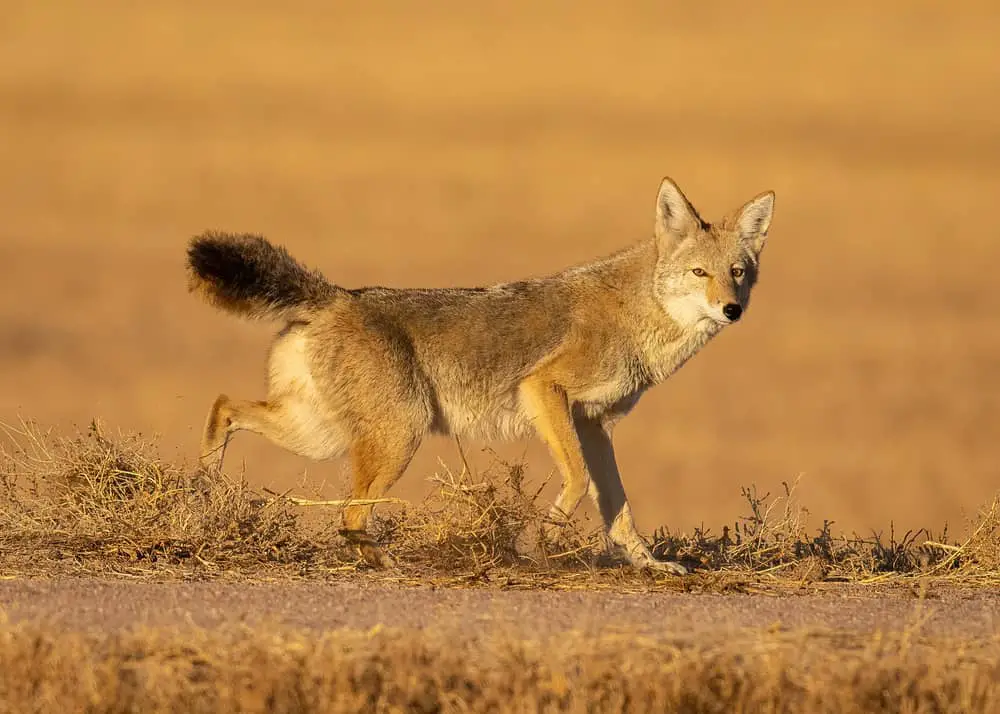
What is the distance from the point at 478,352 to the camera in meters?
9.28

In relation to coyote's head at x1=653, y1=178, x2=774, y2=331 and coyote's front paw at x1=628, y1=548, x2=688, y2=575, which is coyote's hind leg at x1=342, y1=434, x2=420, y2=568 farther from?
coyote's head at x1=653, y1=178, x2=774, y2=331

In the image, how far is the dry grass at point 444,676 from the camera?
5.61m

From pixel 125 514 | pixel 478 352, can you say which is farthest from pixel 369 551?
pixel 478 352

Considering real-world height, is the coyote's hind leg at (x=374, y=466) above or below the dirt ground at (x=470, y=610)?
above

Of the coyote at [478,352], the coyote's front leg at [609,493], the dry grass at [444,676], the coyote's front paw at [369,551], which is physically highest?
the coyote at [478,352]

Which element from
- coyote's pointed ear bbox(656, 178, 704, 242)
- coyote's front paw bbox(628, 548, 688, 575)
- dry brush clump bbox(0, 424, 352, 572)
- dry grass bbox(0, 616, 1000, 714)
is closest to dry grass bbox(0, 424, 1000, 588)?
dry brush clump bbox(0, 424, 352, 572)

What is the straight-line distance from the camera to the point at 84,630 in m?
6.05

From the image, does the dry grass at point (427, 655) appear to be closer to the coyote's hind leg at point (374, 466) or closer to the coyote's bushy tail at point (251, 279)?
the coyote's hind leg at point (374, 466)

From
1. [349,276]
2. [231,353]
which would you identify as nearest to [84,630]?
[231,353]

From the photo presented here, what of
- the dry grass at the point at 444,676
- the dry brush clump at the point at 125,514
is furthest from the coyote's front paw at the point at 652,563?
the dry grass at the point at 444,676

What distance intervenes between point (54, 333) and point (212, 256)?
18.4 meters

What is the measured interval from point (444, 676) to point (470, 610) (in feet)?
3.46

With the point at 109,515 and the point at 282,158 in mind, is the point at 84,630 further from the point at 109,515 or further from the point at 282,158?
the point at 282,158

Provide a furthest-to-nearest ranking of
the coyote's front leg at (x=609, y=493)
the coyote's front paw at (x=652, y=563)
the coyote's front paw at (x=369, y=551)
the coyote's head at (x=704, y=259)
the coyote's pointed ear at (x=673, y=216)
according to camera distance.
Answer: the coyote's pointed ear at (x=673, y=216)
the coyote's head at (x=704, y=259)
the coyote's front leg at (x=609, y=493)
the coyote's front paw at (x=652, y=563)
the coyote's front paw at (x=369, y=551)
